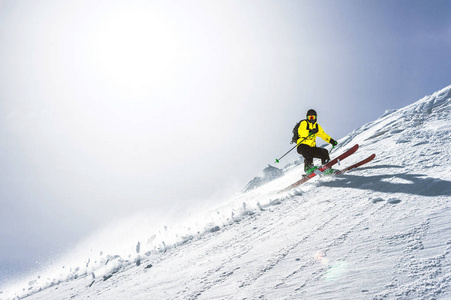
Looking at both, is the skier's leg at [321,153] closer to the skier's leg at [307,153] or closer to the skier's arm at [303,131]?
the skier's leg at [307,153]

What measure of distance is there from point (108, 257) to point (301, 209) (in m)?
5.37

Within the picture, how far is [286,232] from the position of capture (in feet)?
13.9

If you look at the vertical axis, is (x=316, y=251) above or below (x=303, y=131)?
below

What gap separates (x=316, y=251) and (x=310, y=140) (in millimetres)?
7252

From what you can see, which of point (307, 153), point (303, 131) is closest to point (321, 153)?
point (307, 153)

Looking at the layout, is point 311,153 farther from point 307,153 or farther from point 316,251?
point 316,251

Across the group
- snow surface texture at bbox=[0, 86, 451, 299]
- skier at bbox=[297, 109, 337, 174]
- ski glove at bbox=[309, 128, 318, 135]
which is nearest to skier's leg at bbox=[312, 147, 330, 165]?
skier at bbox=[297, 109, 337, 174]

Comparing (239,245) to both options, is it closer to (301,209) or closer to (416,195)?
(301,209)

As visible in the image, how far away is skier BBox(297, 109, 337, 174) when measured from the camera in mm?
9656

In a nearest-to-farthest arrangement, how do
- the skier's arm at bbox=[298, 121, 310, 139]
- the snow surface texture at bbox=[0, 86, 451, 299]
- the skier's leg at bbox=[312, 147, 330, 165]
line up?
the snow surface texture at bbox=[0, 86, 451, 299], the skier's leg at bbox=[312, 147, 330, 165], the skier's arm at bbox=[298, 121, 310, 139]

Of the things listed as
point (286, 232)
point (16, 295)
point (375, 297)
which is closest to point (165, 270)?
point (286, 232)

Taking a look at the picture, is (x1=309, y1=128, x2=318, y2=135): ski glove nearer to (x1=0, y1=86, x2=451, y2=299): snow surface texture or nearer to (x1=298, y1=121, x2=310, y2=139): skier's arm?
(x1=298, y1=121, x2=310, y2=139): skier's arm

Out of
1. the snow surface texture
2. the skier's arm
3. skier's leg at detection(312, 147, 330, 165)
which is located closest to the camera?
the snow surface texture

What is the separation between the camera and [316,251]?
314cm
